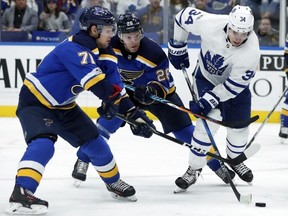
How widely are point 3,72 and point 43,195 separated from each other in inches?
141

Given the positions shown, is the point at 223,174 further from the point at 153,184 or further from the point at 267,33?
the point at 267,33

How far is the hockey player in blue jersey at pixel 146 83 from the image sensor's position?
4.40 m

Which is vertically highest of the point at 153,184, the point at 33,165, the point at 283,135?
the point at 33,165

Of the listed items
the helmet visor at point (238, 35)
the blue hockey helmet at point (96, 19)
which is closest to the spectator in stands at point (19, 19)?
the helmet visor at point (238, 35)

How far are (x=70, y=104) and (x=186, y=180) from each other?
83 cm

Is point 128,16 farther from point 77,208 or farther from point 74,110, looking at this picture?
point 77,208

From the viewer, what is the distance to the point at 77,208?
3832 mm

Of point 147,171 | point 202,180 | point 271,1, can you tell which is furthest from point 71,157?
point 271,1

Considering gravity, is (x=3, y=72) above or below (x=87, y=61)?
below

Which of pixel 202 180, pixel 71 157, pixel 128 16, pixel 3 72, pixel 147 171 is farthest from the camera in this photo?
pixel 3 72

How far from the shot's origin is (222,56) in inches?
167

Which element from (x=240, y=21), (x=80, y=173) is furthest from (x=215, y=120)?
(x=80, y=173)

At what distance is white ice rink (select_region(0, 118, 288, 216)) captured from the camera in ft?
12.5

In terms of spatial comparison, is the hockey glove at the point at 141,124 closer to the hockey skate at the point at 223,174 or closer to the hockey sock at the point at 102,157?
the hockey sock at the point at 102,157
